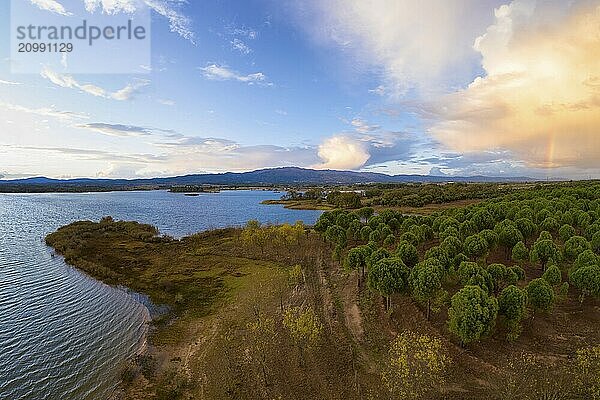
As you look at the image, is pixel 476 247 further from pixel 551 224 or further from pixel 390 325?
pixel 551 224

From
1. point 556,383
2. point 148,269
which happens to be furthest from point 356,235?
point 556,383

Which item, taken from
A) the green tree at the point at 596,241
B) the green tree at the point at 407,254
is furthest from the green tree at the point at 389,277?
the green tree at the point at 596,241

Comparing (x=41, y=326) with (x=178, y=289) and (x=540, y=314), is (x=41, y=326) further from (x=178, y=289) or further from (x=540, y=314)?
(x=540, y=314)

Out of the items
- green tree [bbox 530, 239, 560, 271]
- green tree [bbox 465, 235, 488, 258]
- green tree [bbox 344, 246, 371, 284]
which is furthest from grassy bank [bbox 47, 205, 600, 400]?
green tree [bbox 465, 235, 488, 258]

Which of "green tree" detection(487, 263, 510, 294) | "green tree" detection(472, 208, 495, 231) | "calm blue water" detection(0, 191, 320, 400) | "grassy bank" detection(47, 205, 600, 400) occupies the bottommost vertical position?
"calm blue water" detection(0, 191, 320, 400)

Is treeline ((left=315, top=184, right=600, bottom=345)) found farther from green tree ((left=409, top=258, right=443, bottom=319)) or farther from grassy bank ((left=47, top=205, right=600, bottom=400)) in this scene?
grassy bank ((left=47, top=205, right=600, bottom=400))

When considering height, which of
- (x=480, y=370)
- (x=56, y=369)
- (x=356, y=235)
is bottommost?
(x=56, y=369)

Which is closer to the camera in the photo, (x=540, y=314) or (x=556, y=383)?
(x=556, y=383)
